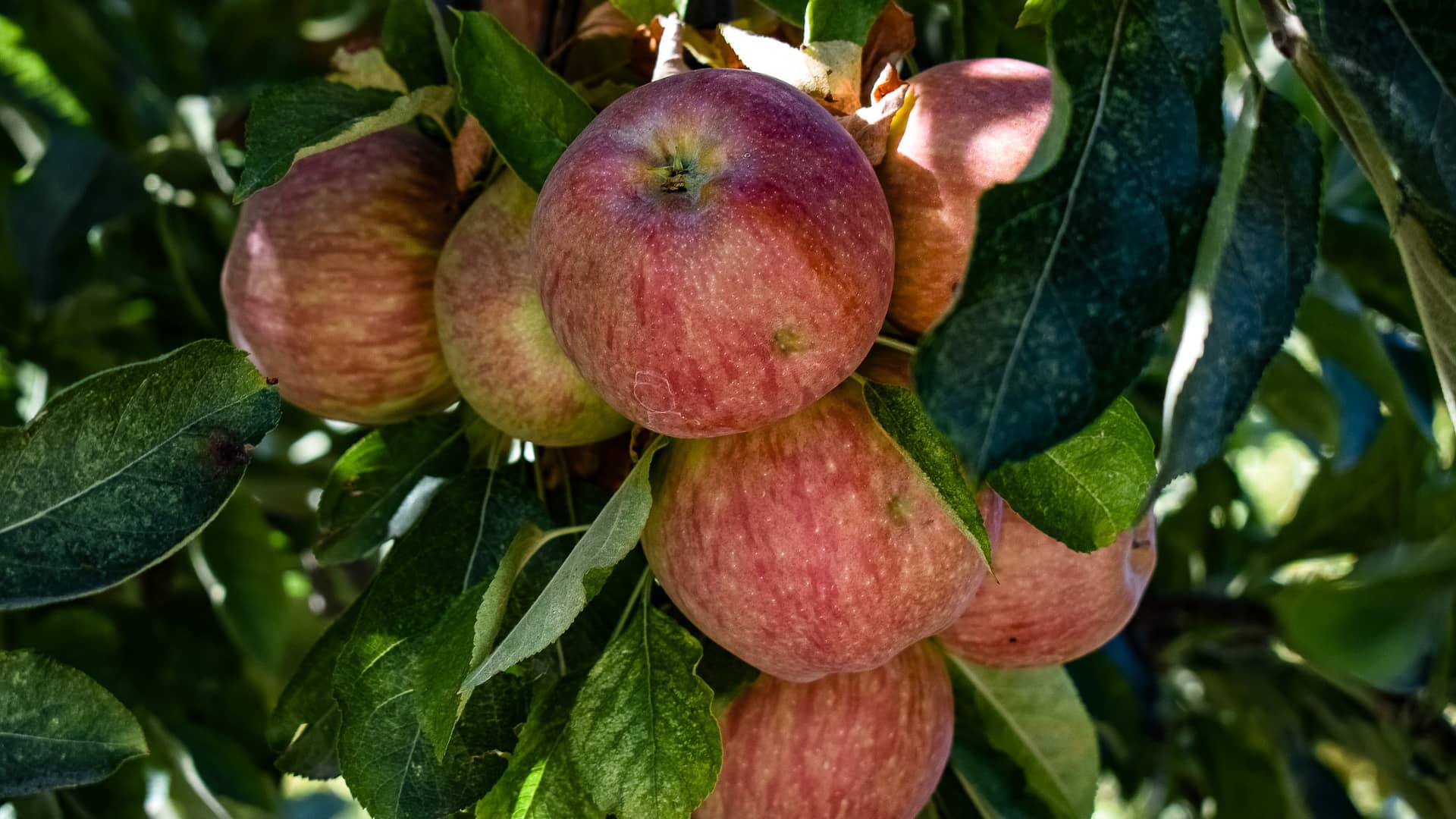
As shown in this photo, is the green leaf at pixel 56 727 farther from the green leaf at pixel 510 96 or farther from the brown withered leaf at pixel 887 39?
the brown withered leaf at pixel 887 39

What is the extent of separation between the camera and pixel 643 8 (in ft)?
2.49

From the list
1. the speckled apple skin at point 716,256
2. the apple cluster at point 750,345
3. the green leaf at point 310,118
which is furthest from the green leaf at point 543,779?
the green leaf at point 310,118

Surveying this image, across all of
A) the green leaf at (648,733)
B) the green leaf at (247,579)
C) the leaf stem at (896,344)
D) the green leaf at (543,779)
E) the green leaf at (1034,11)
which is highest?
the green leaf at (1034,11)

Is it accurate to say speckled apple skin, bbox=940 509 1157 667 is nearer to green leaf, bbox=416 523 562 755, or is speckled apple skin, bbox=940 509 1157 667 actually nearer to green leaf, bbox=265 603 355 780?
green leaf, bbox=416 523 562 755

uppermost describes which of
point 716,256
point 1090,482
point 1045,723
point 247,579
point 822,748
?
point 716,256

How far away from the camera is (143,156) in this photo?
127 centimetres

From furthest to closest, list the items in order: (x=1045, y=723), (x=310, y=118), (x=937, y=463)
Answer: (x=1045, y=723), (x=310, y=118), (x=937, y=463)

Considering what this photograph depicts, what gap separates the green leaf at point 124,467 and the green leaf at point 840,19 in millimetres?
348

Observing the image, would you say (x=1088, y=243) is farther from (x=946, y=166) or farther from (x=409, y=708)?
(x=409, y=708)

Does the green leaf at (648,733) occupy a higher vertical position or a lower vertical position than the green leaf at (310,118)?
lower

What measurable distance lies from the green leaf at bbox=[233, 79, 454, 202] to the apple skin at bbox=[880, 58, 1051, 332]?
0.30m

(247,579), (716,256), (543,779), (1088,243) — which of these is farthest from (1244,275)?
(247,579)

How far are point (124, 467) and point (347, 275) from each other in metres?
0.20

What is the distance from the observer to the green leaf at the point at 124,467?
65 centimetres
